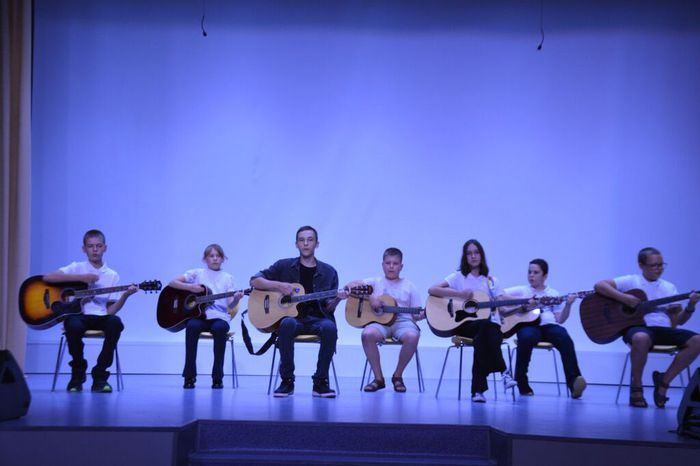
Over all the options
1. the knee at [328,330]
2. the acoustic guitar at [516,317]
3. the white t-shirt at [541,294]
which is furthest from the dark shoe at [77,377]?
the white t-shirt at [541,294]

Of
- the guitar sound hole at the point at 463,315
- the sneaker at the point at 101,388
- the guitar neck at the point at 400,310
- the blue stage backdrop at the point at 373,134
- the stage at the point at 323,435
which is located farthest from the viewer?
the blue stage backdrop at the point at 373,134

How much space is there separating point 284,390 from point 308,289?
0.81 metres

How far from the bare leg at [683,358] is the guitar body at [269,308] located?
8.35 feet

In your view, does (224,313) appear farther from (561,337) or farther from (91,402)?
(561,337)

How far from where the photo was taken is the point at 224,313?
580cm

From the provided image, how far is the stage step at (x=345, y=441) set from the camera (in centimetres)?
351

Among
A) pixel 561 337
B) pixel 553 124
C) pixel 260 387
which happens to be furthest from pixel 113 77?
pixel 561 337

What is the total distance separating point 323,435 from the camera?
353 centimetres

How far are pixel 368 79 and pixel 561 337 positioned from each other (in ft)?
10.4

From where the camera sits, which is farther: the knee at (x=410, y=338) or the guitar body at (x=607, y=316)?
the knee at (x=410, y=338)

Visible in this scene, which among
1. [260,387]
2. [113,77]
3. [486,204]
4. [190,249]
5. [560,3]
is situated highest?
[560,3]

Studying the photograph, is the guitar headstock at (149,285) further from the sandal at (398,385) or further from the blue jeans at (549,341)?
the blue jeans at (549,341)

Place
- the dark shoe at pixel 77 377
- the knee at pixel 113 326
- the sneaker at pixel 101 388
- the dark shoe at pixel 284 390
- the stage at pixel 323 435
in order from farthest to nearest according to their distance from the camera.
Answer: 1. the knee at pixel 113 326
2. the dark shoe at pixel 77 377
3. the sneaker at pixel 101 388
4. the dark shoe at pixel 284 390
5. the stage at pixel 323 435

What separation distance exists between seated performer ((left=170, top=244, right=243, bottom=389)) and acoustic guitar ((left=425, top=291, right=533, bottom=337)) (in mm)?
1456
